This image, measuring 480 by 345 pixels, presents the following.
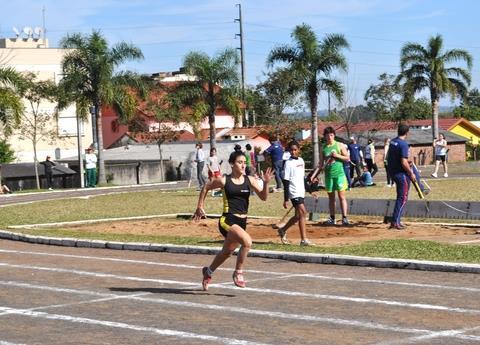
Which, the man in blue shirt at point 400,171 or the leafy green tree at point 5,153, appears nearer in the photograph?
the man in blue shirt at point 400,171

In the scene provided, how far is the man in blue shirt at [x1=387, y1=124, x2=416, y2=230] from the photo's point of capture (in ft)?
58.7

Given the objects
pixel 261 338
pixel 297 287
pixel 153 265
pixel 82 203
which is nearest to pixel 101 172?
pixel 82 203

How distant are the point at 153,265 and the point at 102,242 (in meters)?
3.18

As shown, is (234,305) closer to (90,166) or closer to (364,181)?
(364,181)

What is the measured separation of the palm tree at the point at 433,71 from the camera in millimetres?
63250

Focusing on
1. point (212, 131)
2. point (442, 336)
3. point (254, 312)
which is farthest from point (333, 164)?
point (212, 131)

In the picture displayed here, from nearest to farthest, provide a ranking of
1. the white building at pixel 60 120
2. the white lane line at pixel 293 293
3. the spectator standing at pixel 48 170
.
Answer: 1. the white lane line at pixel 293 293
2. the spectator standing at pixel 48 170
3. the white building at pixel 60 120

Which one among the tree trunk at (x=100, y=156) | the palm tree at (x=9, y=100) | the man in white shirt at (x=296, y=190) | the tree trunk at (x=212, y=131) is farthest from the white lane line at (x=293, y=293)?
the tree trunk at (x=212, y=131)

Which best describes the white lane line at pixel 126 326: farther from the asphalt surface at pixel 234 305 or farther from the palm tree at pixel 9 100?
the palm tree at pixel 9 100

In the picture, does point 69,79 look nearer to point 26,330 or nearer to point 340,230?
point 340,230

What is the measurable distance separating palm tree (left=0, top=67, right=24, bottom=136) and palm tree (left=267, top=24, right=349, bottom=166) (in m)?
15.5

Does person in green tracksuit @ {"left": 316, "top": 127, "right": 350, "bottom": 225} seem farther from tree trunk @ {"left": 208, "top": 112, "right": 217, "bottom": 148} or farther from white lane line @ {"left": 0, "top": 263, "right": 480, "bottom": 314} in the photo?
tree trunk @ {"left": 208, "top": 112, "right": 217, "bottom": 148}

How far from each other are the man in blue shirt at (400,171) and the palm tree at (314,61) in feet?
109

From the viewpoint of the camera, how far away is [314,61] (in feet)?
170
